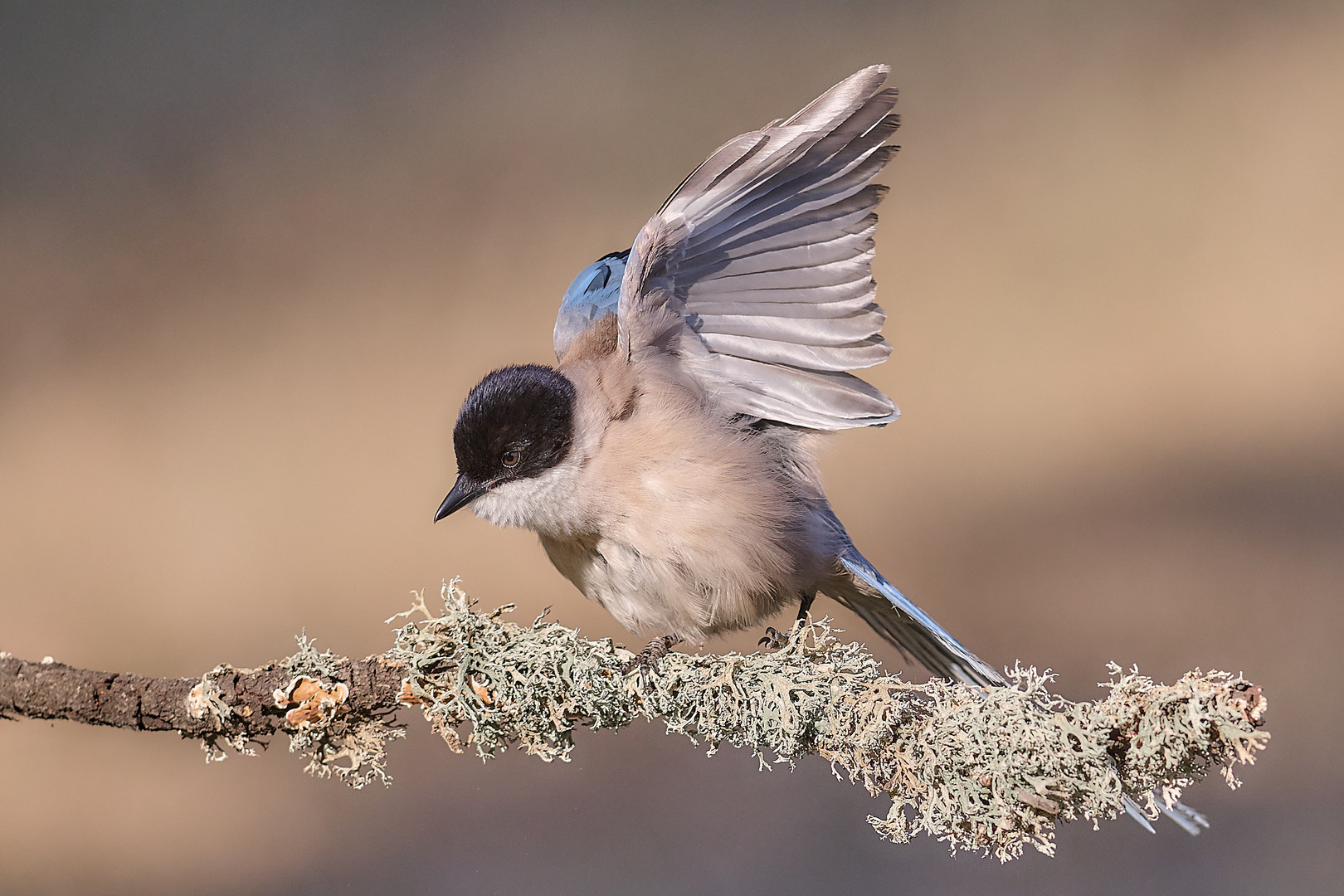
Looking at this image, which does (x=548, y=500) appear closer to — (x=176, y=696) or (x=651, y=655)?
(x=651, y=655)

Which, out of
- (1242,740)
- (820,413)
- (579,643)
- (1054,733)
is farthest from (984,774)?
(820,413)

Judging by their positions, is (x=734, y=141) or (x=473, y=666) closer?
(x=473, y=666)

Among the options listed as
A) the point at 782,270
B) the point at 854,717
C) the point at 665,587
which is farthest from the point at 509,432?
the point at 854,717

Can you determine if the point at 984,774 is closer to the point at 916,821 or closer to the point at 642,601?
the point at 916,821

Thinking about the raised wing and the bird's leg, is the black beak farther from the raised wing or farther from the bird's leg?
the bird's leg

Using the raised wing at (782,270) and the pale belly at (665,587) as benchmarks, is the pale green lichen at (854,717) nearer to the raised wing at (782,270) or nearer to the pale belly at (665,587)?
the pale belly at (665,587)
